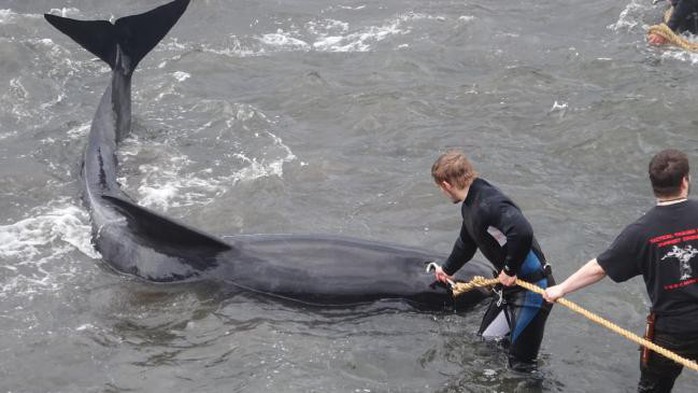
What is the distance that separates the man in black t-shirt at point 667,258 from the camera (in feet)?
18.7

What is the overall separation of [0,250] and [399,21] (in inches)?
392

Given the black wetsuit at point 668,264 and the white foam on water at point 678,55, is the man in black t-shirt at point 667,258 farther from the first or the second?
the white foam on water at point 678,55

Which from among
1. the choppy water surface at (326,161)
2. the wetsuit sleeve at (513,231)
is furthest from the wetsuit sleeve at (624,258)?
the choppy water surface at (326,161)

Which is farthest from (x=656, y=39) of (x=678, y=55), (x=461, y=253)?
Answer: (x=461, y=253)

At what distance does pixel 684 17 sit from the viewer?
15367 mm

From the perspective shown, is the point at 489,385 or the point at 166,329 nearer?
the point at 489,385

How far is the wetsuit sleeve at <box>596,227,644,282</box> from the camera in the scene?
5.84m

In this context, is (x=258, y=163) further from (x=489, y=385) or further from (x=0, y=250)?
(x=489, y=385)

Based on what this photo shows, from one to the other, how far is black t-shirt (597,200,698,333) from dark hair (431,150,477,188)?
126 centimetres

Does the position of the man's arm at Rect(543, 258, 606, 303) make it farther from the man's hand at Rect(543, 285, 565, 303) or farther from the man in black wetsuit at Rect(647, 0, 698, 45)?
the man in black wetsuit at Rect(647, 0, 698, 45)

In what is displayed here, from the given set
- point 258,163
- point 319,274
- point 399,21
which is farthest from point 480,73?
point 319,274

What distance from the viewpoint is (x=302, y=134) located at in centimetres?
1278

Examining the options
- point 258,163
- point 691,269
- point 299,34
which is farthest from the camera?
point 299,34

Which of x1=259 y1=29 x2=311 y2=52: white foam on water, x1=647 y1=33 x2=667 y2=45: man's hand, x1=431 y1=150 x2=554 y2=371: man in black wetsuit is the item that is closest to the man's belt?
x1=431 y1=150 x2=554 y2=371: man in black wetsuit
